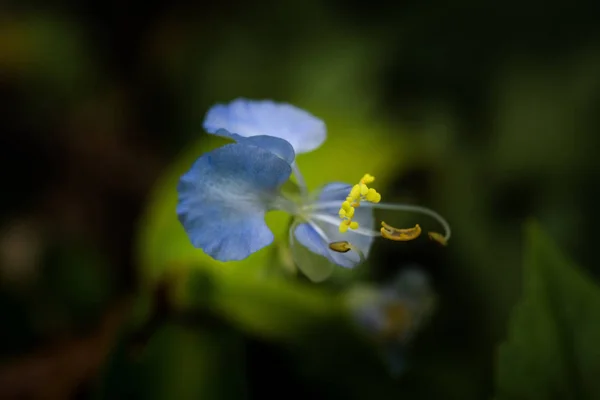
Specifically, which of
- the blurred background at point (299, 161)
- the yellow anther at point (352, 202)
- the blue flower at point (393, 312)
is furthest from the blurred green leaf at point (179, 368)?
the yellow anther at point (352, 202)

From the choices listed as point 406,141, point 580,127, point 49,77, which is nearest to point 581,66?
point 580,127

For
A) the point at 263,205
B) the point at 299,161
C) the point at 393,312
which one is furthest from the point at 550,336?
the point at 299,161

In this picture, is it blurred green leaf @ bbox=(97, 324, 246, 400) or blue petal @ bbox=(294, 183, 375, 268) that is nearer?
blue petal @ bbox=(294, 183, 375, 268)

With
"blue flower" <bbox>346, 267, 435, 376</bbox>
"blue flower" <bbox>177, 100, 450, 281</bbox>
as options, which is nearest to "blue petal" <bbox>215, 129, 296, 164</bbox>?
"blue flower" <bbox>177, 100, 450, 281</bbox>

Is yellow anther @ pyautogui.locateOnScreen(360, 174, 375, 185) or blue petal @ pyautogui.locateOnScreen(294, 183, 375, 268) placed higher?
yellow anther @ pyautogui.locateOnScreen(360, 174, 375, 185)

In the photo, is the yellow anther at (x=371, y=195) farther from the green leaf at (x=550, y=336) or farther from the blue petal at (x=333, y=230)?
the green leaf at (x=550, y=336)

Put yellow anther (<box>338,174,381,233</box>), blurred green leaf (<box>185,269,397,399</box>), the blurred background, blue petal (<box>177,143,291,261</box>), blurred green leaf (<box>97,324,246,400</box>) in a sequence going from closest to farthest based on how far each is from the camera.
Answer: blue petal (<box>177,143,291,261</box>), yellow anther (<box>338,174,381,233</box>), blurred green leaf (<box>97,324,246,400</box>), blurred green leaf (<box>185,269,397,399</box>), the blurred background

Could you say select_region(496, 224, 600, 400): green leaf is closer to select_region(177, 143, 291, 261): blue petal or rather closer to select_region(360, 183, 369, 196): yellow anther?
select_region(360, 183, 369, 196): yellow anther

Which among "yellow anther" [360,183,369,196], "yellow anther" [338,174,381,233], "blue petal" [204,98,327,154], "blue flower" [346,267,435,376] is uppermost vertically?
"blue petal" [204,98,327,154]
